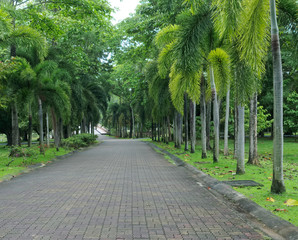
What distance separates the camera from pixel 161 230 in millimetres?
5023

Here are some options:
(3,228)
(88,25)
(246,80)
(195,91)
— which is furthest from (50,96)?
(3,228)

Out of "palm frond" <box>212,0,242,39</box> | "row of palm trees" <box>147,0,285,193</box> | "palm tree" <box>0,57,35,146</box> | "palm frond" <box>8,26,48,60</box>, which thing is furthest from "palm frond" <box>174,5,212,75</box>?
"palm tree" <box>0,57,35,146</box>

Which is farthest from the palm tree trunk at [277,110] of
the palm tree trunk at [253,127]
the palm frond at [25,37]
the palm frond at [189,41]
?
the palm frond at [25,37]

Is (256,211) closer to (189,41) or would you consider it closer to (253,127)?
(189,41)

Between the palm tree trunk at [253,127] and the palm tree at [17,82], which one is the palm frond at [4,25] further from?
the palm tree trunk at [253,127]

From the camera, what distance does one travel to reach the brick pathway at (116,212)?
16.1 ft

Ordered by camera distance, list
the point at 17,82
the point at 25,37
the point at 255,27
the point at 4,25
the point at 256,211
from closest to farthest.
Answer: the point at 256,211
the point at 255,27
the point at 4,25
the point at 25,37
the point at 17,82

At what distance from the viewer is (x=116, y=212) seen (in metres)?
6.16

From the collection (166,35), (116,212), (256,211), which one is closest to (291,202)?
(256,211)

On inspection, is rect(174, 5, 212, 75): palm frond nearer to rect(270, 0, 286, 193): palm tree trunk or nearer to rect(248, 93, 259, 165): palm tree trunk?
rect(248, 93, 259, 165): palm tree trunk

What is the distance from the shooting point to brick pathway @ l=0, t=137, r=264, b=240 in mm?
4902

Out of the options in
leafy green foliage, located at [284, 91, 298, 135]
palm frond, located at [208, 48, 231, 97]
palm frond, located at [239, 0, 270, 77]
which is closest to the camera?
palm frond, located at [239, 0, 270, 77]

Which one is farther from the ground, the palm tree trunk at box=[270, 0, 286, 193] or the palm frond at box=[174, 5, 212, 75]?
the palm frond at box=[174, 5, 212, 75]

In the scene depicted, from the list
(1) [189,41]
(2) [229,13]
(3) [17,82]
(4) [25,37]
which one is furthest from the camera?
(3) [17,82]
